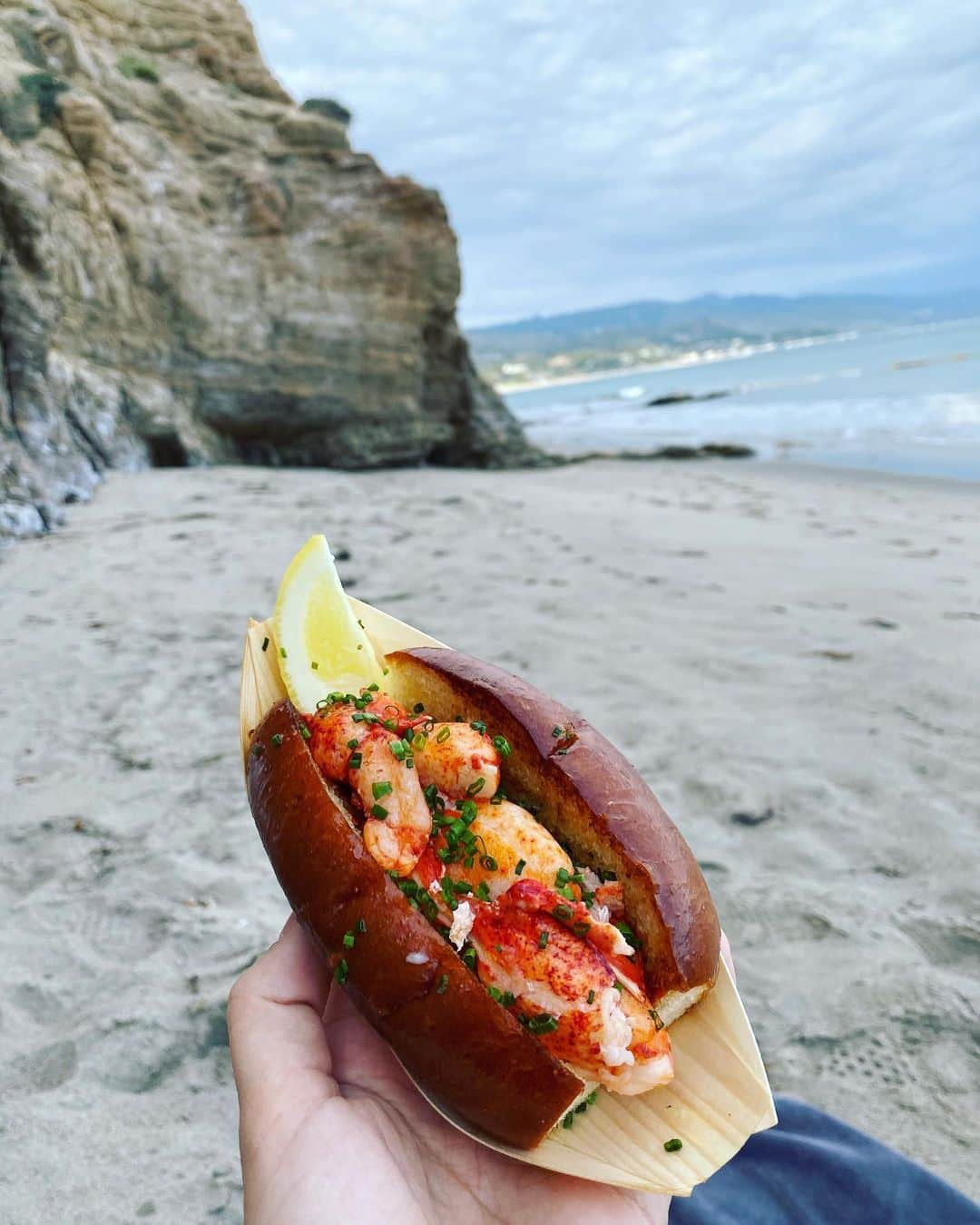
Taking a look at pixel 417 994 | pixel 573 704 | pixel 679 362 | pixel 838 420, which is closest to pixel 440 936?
pixel 417 994

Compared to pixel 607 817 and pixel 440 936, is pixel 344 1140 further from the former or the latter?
pixel 607 817

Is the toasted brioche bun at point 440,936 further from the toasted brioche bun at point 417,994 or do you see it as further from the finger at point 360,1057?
the finger at point 360,1057

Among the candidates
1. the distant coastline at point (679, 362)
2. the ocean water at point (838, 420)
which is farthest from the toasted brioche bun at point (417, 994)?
the distant coastline at point (679, 362)

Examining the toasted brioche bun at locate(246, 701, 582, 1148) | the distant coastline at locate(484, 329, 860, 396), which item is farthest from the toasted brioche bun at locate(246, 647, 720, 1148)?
the distant coastline at locate(484, 329, 860, 396)

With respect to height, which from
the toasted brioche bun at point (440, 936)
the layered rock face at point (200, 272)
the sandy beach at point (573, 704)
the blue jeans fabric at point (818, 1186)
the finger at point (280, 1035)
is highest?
the layered rock face at point (200, 272)

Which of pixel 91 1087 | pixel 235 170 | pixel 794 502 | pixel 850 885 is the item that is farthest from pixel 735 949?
pixel 235 170

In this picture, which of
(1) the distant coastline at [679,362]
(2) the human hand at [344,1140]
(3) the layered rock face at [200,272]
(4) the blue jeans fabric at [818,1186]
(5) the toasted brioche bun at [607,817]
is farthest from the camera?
(1) the distant coastline at [679,362]
